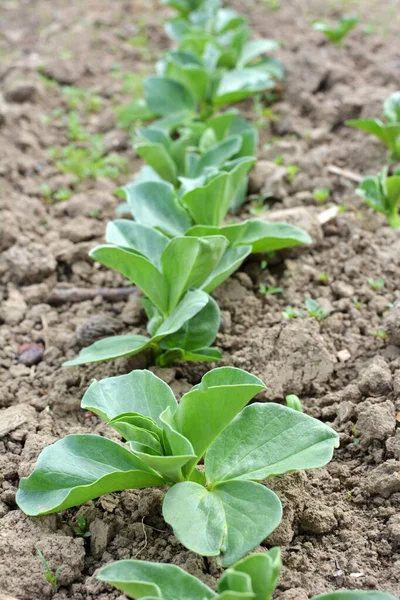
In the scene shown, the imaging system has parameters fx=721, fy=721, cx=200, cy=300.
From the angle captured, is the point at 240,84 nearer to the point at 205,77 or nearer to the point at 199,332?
the point at 205,77

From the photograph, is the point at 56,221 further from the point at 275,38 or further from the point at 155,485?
the point at 275,38

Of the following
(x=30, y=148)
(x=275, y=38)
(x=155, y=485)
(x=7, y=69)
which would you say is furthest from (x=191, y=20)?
(x=155, y=485)

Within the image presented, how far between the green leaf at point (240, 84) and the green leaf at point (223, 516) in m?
2.50

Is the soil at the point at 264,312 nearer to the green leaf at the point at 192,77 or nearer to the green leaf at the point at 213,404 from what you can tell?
the green leaf at the point at 213,404

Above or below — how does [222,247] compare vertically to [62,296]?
above

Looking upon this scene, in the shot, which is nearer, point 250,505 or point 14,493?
point 250,505

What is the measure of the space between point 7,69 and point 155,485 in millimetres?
3492

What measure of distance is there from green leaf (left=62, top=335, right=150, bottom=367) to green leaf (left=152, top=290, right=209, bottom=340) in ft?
0.23

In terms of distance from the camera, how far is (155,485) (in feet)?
6.45

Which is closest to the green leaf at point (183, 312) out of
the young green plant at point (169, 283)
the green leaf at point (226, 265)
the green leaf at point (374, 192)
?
the young green plant at point (169, 283)

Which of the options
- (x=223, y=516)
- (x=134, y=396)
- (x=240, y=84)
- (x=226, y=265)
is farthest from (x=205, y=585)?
(x=240, y=84)

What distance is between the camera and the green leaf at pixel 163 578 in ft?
5.07

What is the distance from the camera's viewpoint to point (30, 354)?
265 cm

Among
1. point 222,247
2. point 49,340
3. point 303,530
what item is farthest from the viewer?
point 49,340
